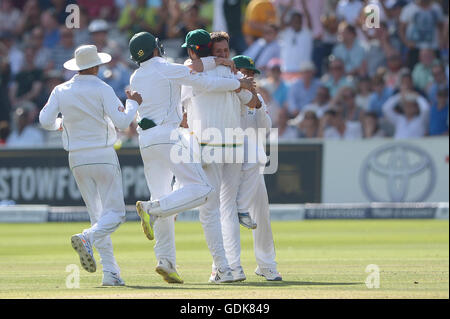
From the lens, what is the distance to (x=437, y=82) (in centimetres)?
1925

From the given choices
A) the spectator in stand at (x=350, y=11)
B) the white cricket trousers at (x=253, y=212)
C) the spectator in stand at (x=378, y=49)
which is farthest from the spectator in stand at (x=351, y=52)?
the white cricket trousers at (x=253, y=212)

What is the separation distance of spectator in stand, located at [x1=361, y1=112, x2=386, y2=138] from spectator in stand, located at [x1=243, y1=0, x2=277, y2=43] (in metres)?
3.37

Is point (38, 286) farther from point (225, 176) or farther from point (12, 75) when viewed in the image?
point (12, 75)

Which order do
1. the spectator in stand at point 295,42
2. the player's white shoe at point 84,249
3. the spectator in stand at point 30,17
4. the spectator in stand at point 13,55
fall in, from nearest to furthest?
the player's white shoe at point 84,249
the spectator in stand at point 295,42
the spectator in stand at point 13,55
the spectator in stand at point 30,17

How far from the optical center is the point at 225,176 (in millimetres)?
10094

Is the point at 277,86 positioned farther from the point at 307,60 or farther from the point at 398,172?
the point at 398,172

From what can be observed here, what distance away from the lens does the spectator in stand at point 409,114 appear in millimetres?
19266

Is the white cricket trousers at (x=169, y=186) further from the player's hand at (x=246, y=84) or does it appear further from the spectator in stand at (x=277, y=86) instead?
the spectator in stand at (x=277, y=86)

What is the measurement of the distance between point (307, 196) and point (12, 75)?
8.27m

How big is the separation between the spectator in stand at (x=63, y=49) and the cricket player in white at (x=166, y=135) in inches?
562

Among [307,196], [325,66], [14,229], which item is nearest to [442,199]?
[307,196]

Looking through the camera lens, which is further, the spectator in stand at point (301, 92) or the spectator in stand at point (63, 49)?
the spectator in stand at point (63, 49)

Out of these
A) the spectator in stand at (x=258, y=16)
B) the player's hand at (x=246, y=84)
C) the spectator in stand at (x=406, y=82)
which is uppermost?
the spectator in stand at (x=258, y=16)

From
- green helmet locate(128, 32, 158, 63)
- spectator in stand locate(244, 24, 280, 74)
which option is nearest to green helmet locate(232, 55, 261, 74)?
green helmet locate(128, 32, 158, 63)
